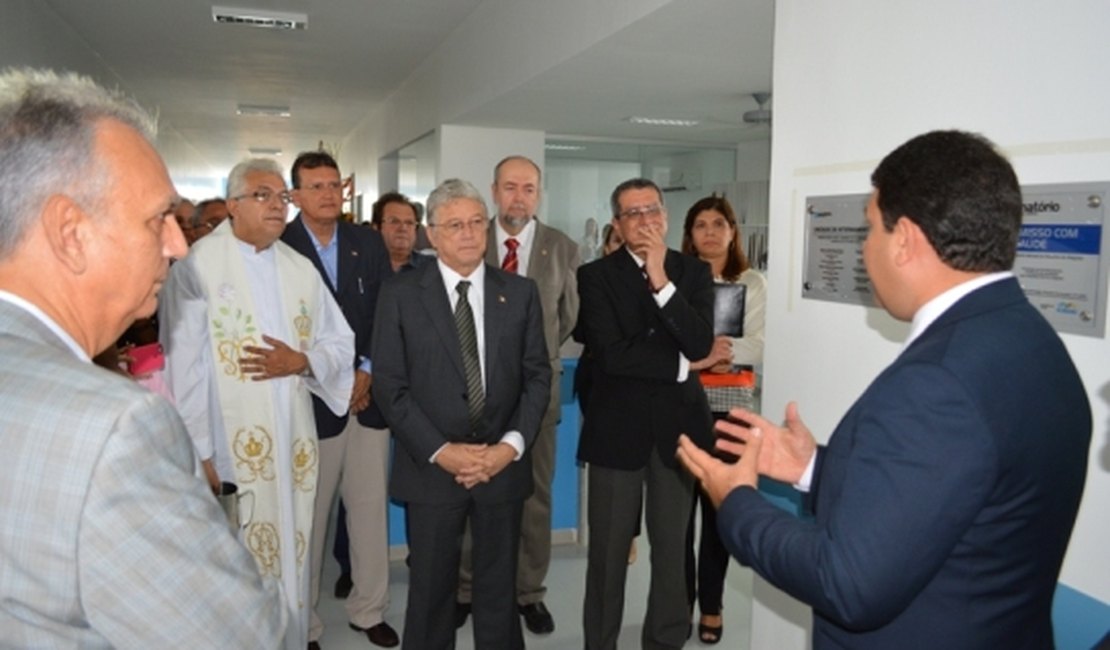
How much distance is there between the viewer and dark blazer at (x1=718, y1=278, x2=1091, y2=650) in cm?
105

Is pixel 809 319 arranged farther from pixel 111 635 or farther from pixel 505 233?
pixel 111 635

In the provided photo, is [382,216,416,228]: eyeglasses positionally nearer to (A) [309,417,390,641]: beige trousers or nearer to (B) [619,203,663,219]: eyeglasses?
(A) [309,417,390,641]: beige trousers

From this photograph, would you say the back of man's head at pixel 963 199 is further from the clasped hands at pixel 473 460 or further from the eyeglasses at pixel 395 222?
the eyeglasses at pixel 395 222

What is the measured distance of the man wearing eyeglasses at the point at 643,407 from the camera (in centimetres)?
259

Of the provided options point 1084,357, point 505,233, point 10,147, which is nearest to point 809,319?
point 1084,357

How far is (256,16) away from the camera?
5934mm

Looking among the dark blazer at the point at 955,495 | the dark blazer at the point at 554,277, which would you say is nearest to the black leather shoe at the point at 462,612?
the dark blazer at the point at 554,277

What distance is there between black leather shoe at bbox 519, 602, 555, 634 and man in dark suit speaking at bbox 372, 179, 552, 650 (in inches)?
20.1

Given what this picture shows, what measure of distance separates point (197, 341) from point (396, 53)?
18.7ft

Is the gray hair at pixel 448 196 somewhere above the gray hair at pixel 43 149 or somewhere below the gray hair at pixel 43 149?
above

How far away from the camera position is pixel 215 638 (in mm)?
812

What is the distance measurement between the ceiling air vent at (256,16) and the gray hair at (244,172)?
3879mm

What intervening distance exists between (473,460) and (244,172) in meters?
1.25

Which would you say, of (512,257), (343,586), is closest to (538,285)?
(512,257)
